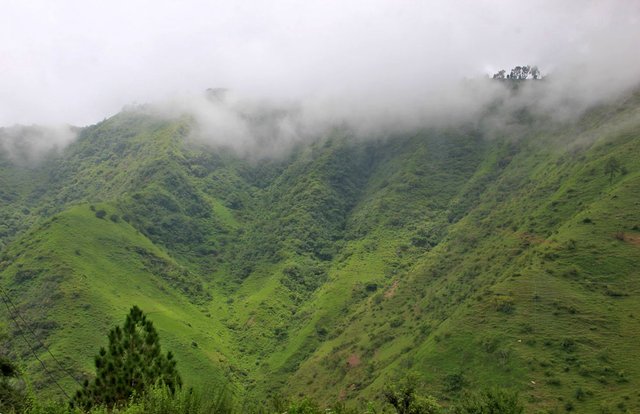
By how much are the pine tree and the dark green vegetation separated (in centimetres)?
1322

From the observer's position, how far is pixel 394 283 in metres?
141

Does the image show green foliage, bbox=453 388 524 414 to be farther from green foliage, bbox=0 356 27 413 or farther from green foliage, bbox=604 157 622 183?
green foliage, bbox=604 157 622 183

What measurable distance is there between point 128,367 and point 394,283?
10419cm

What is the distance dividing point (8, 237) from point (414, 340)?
156 m

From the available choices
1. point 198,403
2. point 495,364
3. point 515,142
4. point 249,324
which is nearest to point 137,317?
point 198,403

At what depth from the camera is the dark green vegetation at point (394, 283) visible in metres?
84.0

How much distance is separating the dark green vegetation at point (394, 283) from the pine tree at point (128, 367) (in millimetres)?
13218

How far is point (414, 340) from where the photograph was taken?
10600cm

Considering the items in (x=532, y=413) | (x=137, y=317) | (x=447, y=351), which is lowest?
(x=532, y=413)

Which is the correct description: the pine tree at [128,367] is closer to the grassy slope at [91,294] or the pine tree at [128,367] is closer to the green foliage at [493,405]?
the green foliage at [493,405]

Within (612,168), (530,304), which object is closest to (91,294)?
(530,304)

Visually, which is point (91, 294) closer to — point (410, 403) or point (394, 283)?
point (394, 283)

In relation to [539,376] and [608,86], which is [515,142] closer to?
[608,86]

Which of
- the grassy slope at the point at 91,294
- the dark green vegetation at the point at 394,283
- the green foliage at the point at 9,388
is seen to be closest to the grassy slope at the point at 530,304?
the dark green vegetation at the point at 394,283
